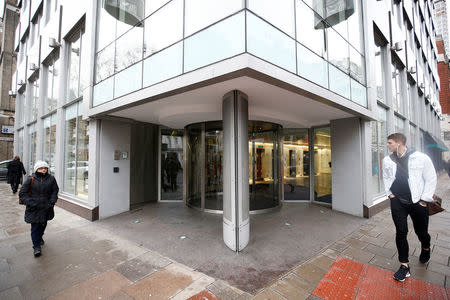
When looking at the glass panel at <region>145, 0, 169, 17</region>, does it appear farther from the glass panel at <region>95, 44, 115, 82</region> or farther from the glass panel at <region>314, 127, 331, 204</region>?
the glass panel at <region>314, 127, 331, 204</region>

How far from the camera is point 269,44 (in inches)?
150

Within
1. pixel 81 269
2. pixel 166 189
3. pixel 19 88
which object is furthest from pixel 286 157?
pixel 19 88

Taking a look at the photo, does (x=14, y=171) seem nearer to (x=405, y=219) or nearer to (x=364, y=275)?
(x=364, y=275)

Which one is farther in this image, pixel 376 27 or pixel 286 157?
pixel 286 157

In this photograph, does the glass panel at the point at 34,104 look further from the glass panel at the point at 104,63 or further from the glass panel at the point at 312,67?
the glass panel at the point at 312,67

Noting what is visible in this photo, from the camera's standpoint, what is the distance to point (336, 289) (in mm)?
2967

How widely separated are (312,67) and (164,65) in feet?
11.0

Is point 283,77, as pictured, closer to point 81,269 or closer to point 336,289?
point 336,289

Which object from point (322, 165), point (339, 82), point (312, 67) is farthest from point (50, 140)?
point (322, 165)

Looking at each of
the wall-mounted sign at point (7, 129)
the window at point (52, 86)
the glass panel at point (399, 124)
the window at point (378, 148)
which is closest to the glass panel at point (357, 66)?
the window at point (378, 148)

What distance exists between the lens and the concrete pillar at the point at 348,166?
6.70m

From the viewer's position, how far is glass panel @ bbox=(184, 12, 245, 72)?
3.50 metres

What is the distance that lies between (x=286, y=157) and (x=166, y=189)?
5187mm

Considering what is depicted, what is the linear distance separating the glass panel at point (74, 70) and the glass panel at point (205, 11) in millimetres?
5849
